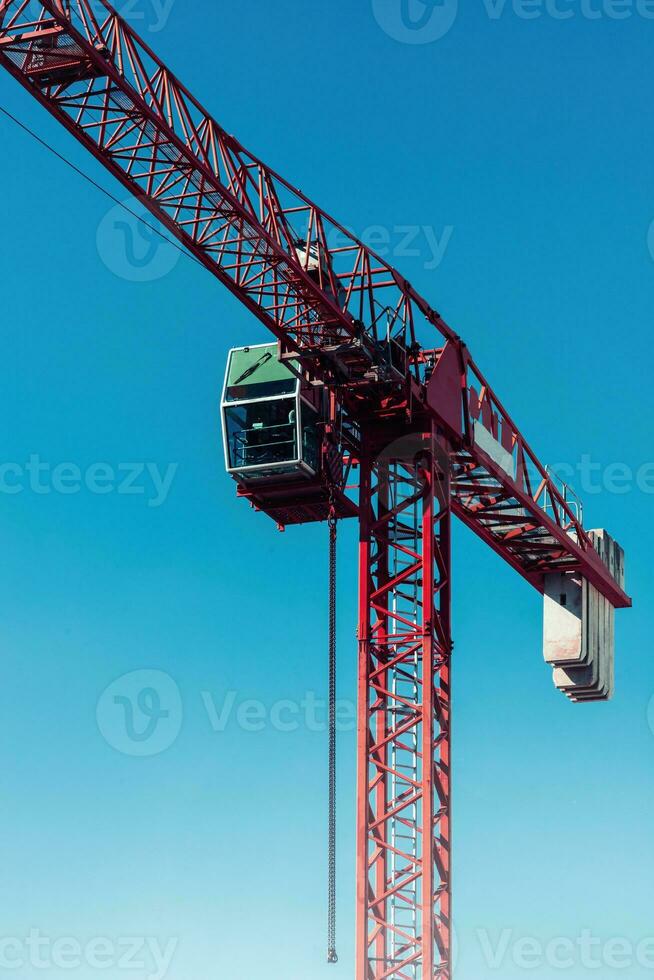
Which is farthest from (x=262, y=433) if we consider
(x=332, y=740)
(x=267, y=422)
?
(x=332, y=740)

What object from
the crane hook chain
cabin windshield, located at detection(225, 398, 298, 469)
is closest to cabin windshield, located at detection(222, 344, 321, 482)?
cabin windshield, located at detection(225, 398, 298, 469)

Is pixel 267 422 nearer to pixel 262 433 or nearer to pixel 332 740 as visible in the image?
pixel 262 433

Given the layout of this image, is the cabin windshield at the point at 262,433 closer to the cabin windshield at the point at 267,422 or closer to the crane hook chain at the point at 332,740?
the cabin windshield at the point at 267,422

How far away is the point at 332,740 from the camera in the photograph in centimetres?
3722

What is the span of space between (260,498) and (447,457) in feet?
13.4

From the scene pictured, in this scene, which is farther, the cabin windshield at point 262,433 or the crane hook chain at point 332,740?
the cabin windshield at point 262,433

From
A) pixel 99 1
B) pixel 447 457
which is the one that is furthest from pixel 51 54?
pixel 447 457

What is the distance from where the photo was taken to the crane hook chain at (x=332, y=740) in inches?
1406

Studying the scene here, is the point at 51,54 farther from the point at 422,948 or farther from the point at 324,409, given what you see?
the point at 422,948

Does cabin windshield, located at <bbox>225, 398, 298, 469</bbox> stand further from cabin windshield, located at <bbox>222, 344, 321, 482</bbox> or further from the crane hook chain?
the crane hook chain

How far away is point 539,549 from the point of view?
45.5 m

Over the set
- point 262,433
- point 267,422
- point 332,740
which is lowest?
point 332,740

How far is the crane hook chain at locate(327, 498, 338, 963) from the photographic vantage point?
117 feet

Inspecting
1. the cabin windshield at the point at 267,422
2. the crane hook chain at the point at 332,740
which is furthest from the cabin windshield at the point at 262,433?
the crane hook chain at the point at 332,740
